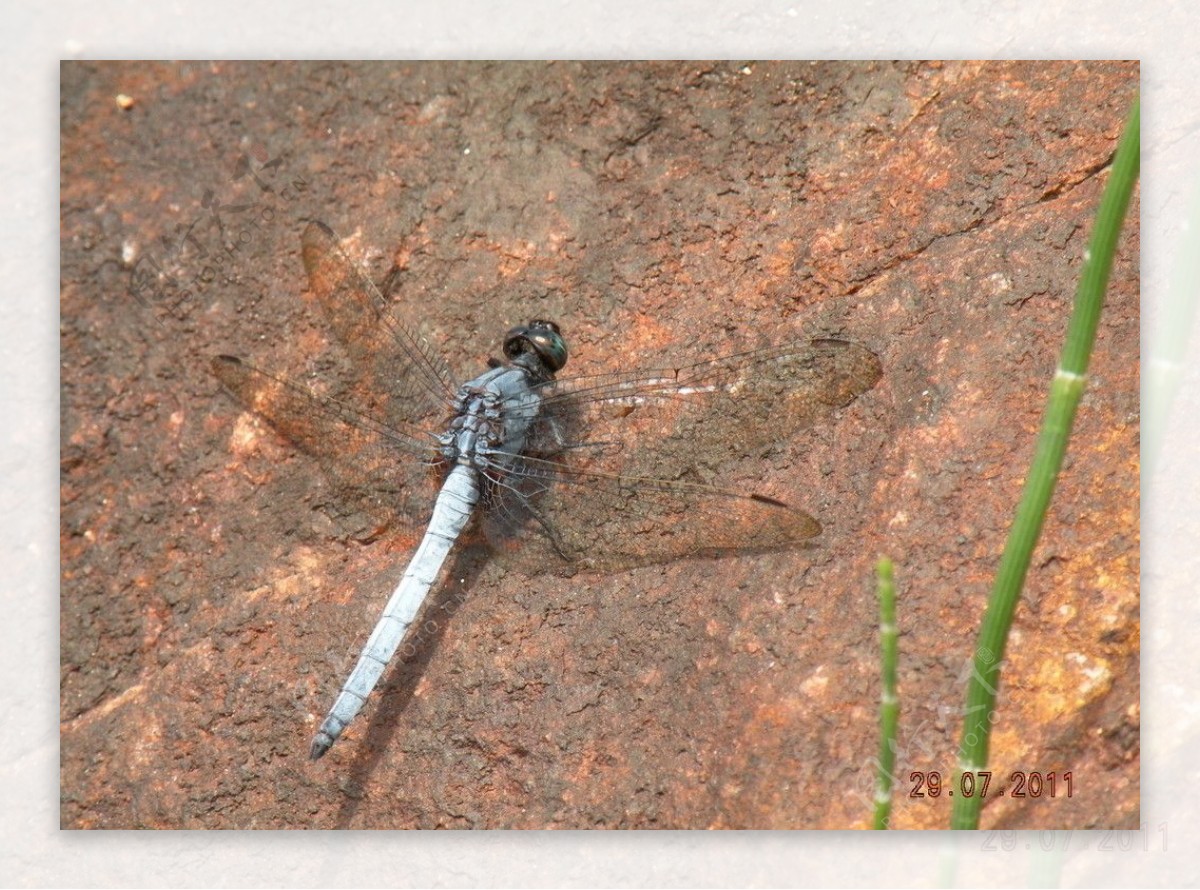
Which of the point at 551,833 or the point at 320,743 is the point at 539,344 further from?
the point at 551,833

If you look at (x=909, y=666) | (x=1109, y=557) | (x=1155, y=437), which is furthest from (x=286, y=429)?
(x=1155, y=437)

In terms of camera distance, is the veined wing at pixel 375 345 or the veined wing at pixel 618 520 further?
the veined wing at pixel 375 345

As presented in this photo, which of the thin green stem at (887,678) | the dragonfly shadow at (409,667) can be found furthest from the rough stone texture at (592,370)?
the thin green stem at (887,678)

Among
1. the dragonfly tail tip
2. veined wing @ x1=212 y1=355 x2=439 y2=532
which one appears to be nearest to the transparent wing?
veined wing @ x1=212 y1=355 x2=439 y2=532

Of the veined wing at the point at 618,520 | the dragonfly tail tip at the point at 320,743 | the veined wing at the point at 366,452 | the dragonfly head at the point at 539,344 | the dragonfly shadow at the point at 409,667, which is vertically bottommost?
the dragonfly tail tip at the point at 320,743

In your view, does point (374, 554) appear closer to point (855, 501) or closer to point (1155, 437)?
point (855, 501)

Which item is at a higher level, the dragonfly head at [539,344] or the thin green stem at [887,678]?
the dragonfly head at [539,344]

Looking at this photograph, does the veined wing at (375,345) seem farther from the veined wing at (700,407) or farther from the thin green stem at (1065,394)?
the thin green stem at (1065,394)
